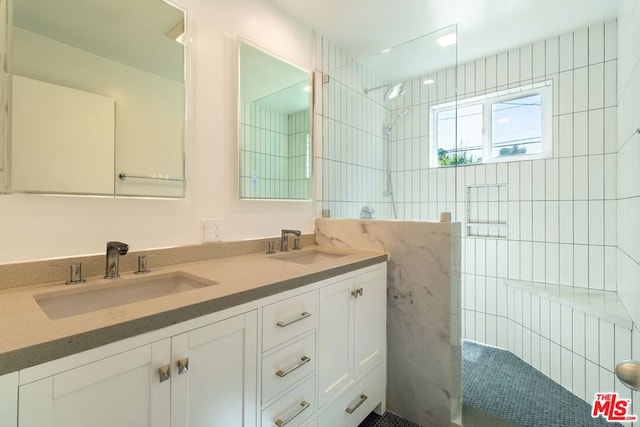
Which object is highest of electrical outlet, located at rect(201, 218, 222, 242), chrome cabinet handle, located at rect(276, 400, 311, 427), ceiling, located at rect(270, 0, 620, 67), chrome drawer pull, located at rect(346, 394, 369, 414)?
ceiling, located at rect(270, 0, 620, 67)

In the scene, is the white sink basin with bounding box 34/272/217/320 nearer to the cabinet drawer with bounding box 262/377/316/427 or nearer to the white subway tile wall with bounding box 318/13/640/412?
the cabinet drawer with bounding box 262/377/316/427

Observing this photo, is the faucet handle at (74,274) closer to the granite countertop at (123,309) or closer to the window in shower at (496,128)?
the granite countertop at (123,309)

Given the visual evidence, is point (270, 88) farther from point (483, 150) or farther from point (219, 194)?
point (483, 150)

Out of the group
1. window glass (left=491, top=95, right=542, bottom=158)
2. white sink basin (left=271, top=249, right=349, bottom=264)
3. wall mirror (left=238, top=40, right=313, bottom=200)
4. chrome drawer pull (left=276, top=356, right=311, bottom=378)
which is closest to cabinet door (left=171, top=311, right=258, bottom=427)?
chrome drawer pull (left=276, top=356, right=311, bottom=378)

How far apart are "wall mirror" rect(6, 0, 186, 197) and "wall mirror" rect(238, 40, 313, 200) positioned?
357 mm

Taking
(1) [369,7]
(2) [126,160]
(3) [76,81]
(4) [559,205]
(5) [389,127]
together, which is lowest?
(4) [559,205]

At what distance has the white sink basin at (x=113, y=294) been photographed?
928mm

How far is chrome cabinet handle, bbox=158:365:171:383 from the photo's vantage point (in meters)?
0.74

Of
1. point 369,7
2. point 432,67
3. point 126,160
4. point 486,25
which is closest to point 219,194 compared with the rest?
point 126,160

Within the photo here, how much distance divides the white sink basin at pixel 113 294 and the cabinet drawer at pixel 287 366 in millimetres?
357

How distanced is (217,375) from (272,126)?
1.40 metres

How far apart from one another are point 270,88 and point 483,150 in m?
1.94

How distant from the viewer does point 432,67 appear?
82.0 inches

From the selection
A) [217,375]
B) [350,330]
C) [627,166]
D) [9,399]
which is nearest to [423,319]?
[350,330]
